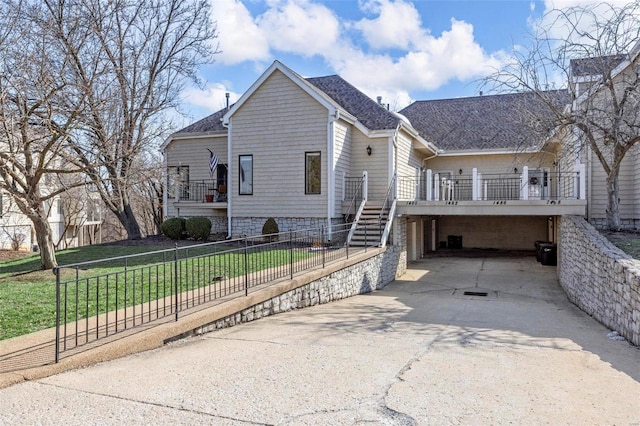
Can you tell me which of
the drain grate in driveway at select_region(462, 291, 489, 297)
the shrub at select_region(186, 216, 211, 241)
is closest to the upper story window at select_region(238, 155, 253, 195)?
the shrub at select_region(186, 216, 211, 241)

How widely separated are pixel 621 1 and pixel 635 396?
10698 millimetres

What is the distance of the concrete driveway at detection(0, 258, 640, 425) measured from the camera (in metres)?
3.70

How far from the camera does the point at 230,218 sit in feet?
58.0

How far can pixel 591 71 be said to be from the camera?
12328 millimetres

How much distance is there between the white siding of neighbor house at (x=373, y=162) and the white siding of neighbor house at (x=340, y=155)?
352 millimetres

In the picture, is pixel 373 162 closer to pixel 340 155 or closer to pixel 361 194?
pixel 361 194

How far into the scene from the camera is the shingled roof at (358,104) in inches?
701

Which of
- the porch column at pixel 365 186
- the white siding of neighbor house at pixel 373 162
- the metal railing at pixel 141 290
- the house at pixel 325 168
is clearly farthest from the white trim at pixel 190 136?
the metal railing at pixel 141 290

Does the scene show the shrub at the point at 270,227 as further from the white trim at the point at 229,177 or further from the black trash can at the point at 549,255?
the black trash can at the point at 549,255

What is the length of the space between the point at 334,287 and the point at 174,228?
918 cm

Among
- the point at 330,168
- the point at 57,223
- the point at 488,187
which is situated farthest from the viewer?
the point at 57,223

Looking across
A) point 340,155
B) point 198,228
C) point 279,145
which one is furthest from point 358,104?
point 198,228

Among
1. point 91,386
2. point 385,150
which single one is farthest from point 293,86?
point 91,386

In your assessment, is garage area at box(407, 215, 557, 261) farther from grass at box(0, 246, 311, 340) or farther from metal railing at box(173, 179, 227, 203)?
grass at box(0, 246, 311, 340)
